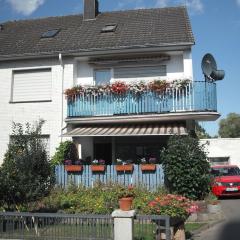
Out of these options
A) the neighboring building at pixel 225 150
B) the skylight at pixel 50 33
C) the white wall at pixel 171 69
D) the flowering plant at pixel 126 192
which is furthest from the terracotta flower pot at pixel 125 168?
the neighboring building at pixel 225 150

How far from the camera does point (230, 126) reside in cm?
8925

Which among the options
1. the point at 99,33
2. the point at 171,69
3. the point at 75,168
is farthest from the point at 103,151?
the point at 99,33

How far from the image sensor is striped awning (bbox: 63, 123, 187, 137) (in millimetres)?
17828

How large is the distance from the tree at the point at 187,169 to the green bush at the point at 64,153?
5.23 m

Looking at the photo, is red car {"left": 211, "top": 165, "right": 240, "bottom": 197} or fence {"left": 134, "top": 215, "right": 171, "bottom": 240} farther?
red car {"left": 211, "top": 165, "right": 240, "bottom": 197}

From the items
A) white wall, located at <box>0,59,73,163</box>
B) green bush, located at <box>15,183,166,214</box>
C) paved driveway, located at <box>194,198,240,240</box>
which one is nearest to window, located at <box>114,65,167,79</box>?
white wall, located at <box>0,59,73,163</box>

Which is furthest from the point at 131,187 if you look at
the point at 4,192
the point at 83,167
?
the point at 4,192

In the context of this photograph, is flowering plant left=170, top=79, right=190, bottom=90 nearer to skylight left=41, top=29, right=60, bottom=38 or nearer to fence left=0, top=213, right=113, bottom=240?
skylight left=41, top=29, right=60, bottom=38

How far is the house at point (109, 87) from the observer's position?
18.8m

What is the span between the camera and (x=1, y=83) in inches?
859

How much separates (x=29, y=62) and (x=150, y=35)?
646 centimetres

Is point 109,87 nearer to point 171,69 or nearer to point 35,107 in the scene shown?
point 171,69

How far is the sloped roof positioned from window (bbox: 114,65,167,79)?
1.32 m

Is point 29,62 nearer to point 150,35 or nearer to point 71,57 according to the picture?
point 71,57
